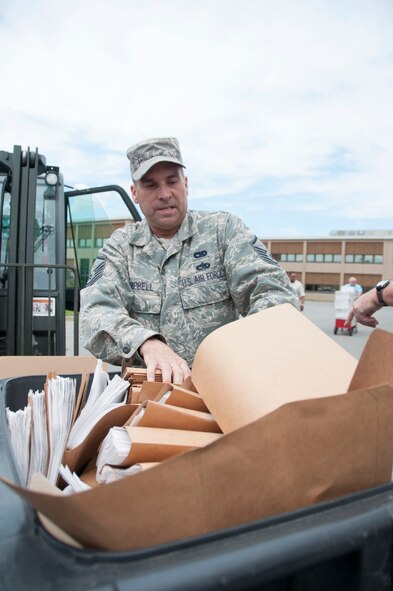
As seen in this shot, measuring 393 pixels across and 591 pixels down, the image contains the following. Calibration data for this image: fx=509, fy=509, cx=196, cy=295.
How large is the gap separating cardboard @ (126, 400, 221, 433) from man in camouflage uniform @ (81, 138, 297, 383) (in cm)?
89

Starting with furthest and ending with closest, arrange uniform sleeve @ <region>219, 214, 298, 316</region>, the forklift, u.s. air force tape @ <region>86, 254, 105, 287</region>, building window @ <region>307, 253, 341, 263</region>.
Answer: building window @ <region>307, 253, 341, 263</region> → the forklift → u.s. air force tape @ <region>86, 254, 105, 287</region> → uniform sleeve @ <region>219, 214, 298, 316</region>

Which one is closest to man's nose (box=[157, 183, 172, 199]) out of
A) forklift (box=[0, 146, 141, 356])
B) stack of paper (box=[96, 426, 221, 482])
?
stack of paper (box=[96, 426, 221, 482])

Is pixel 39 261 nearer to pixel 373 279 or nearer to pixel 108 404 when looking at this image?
pixel 108 404

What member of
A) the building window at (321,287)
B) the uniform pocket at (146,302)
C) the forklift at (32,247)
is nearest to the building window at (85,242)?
the forklift at (32,247)

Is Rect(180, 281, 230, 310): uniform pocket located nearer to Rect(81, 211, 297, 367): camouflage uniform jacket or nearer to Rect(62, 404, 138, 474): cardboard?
Rect(81, 211, 297, 367): camouflage uniform jacket

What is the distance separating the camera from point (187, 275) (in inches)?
73.3

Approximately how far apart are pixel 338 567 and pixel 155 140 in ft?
4.88

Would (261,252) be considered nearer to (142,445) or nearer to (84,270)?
(142,445)

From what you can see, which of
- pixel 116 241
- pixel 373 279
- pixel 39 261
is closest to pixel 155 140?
pixel 116 241

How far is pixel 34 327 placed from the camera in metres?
4.27

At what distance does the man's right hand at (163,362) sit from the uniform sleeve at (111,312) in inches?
1.2

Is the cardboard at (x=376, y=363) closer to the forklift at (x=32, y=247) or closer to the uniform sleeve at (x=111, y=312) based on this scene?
the uniform sleeve at (x=111, y=312)

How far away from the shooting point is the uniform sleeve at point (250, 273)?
1669 mm

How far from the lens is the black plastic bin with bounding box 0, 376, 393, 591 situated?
0.52 meters
